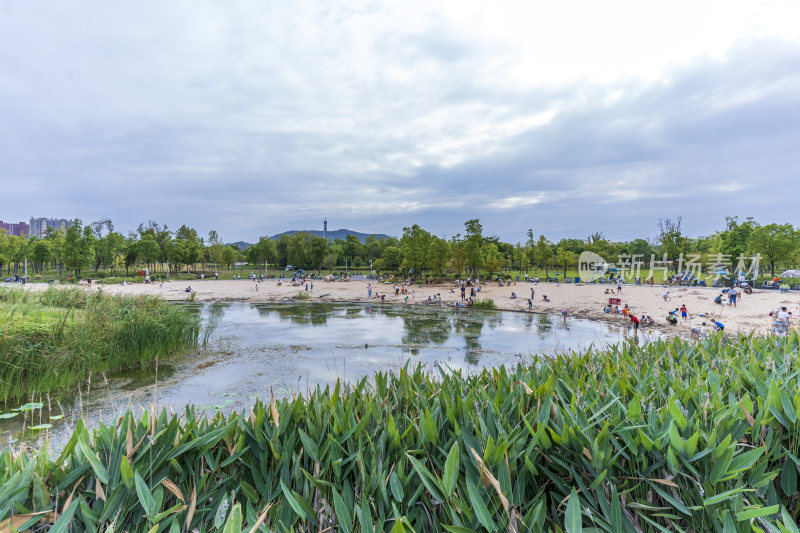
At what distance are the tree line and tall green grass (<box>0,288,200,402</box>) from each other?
40.2 meters

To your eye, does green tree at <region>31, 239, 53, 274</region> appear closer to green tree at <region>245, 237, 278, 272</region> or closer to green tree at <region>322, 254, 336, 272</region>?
green tree at <region>245, 237, 278, 272</region>

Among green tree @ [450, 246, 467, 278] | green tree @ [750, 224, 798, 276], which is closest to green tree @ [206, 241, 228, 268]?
green tree @ [450, 246, 467, 278]

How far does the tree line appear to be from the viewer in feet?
156

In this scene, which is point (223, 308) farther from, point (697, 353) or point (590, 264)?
point (590, 264)

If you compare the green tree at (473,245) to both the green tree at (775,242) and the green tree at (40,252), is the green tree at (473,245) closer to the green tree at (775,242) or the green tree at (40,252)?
the green tree at (775,242)

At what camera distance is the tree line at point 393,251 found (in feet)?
156

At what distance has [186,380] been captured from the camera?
10.6 m

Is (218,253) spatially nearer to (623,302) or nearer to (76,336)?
(76,336)

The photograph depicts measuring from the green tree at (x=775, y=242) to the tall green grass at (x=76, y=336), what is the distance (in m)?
60.5

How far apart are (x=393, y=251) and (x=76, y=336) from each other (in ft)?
190

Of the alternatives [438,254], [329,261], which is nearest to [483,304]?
[438,254]

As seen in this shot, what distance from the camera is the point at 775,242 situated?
4178 centimetres

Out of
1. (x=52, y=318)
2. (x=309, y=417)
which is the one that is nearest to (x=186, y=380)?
(x=52, y=318)

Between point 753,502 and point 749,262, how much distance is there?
216 ft
